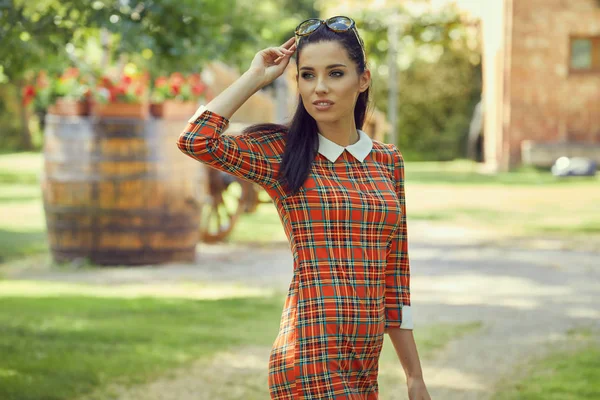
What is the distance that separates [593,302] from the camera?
7473 millimetres

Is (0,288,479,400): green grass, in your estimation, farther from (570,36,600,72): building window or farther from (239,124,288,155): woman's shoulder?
(570,36,600,72): building window

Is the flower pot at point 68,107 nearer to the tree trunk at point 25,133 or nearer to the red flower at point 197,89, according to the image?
the red flower at point 197,89

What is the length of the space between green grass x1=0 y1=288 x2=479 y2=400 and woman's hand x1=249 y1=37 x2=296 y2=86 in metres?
2.52

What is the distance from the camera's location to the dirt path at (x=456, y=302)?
16.8ft

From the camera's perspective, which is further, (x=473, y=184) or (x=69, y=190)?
(x=473, y=184)

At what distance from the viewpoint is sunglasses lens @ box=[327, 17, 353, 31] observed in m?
2.59

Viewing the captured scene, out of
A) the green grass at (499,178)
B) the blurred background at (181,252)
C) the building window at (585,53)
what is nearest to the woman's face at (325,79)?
the blurred background at (181,252)

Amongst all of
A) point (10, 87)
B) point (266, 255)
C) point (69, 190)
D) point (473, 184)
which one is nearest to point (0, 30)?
point (69, 190)

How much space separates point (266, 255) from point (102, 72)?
241 centimetres

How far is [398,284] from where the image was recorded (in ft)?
8.93

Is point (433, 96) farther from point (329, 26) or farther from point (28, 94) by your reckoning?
point (329, 26)

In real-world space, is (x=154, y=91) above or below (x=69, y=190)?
above

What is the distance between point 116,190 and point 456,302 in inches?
125

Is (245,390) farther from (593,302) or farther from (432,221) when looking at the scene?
(432,221)
